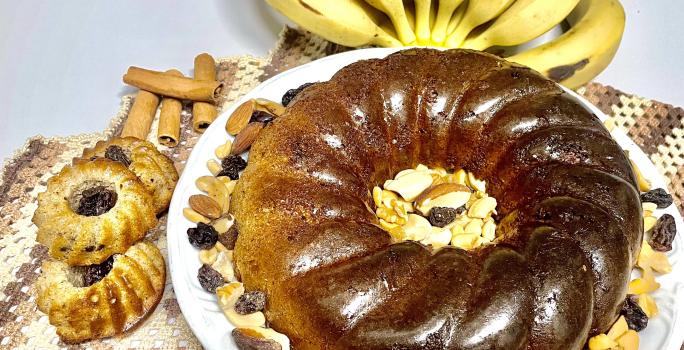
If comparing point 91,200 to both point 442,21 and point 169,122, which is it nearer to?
point 169,122

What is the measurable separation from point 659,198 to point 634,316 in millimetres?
462

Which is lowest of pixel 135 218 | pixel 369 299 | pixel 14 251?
pixel 14 251

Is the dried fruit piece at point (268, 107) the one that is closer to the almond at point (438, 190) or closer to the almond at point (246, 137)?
the almond at point (246, 137)

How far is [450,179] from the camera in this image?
7.72 ft

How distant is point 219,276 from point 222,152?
Answer: 513 mm

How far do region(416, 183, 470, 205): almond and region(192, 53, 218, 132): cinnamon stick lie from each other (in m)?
1.11

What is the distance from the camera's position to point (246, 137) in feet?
7.86

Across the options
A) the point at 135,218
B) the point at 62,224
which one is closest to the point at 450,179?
the point at 135,218

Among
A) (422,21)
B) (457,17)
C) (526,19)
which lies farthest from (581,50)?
(422,21)

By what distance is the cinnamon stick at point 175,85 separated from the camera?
2971 mm

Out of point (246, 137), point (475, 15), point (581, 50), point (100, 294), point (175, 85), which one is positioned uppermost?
point (475, 15)

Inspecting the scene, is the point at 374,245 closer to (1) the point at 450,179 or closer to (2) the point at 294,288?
(2) the point at 294,288

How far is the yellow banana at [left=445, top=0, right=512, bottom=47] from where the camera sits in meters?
2.67

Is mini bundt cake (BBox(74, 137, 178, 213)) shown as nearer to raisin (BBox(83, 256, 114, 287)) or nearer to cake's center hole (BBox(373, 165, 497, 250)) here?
raisin (BBox(83, 256, 114, 287))
